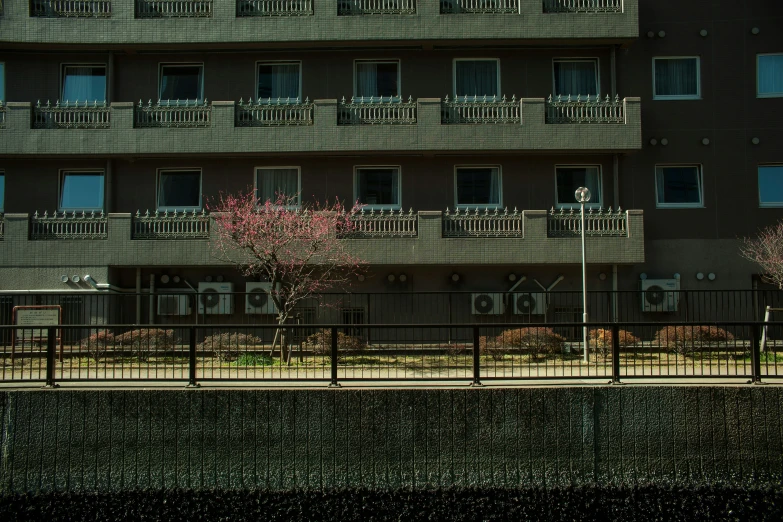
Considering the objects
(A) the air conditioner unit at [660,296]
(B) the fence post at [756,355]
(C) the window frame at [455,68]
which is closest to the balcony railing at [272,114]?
(C) the window frame at [455,68]

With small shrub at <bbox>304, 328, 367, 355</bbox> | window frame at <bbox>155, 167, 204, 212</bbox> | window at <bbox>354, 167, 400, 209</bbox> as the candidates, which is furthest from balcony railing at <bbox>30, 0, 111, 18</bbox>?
small shrub at <bbox>304, 328, 367, 355</bbox>

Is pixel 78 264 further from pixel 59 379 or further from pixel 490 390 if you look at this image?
pixel 490 390

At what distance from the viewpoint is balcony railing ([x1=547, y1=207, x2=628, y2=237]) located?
20.5 m

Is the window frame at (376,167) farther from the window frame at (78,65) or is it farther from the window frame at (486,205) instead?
the window frame at (78,65)

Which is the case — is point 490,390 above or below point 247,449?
above

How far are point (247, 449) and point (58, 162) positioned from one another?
1470 cm

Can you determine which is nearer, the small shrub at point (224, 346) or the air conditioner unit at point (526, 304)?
the small shrub at point (224, 346)

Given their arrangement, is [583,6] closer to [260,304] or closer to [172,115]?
[172,115]

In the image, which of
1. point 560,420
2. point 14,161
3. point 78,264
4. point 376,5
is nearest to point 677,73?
point 376,5

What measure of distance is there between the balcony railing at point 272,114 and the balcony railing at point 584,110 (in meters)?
7.14

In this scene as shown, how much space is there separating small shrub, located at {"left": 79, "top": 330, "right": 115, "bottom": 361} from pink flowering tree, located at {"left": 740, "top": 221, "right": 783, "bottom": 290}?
16259 millimetres

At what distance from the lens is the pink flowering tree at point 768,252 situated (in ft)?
62.3

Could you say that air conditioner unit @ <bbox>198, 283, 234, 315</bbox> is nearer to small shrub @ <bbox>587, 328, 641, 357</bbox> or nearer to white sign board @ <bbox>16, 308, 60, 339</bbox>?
white sign board @ <bbox>16, 308, 60, 339</bbox>

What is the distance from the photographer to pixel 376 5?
21156 millimetres
